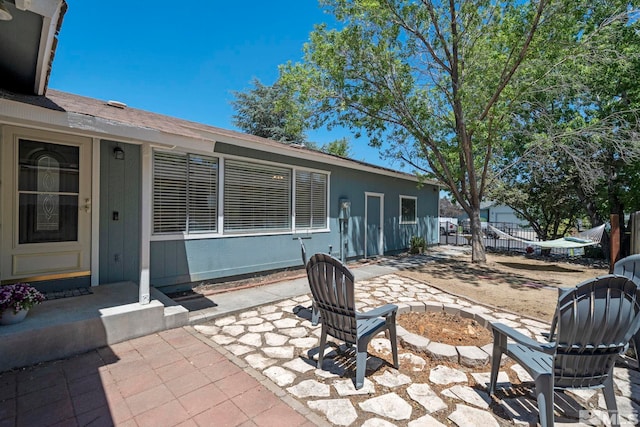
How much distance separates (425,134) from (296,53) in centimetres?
503

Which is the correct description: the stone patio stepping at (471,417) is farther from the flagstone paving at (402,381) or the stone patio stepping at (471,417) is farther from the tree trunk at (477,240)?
the tree trunk at (477,240)

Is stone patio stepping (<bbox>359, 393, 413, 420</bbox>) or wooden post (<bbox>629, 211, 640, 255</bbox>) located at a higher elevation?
wooden post (<bbox>629, 211, 640, 255</bbox>)

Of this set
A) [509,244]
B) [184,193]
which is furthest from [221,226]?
[509,244]

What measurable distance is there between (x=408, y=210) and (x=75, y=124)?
10.2m

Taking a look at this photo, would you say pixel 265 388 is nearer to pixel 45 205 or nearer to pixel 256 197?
pixel 45 205

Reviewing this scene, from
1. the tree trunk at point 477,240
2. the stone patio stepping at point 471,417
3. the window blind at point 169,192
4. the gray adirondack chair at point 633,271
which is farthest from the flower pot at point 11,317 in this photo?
the tree trunk at point 477,240

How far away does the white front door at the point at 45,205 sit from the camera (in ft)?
11.6

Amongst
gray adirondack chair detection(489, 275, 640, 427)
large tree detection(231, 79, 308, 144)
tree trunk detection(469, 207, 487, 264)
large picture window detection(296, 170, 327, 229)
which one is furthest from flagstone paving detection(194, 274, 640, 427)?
large tree detection(231, 79, 308, 144)

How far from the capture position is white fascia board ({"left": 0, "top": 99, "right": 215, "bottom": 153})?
2.46 m

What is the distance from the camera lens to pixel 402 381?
2.52 m

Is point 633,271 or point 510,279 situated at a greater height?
point 633,271

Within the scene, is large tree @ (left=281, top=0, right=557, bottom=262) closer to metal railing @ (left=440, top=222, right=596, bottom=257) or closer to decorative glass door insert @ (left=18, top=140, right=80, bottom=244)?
metal railing @ (left=440, top=222, right=596, bottom=257)

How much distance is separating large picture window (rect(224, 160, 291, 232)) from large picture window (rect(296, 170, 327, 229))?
34 cm

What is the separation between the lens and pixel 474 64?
7824 millimetres
